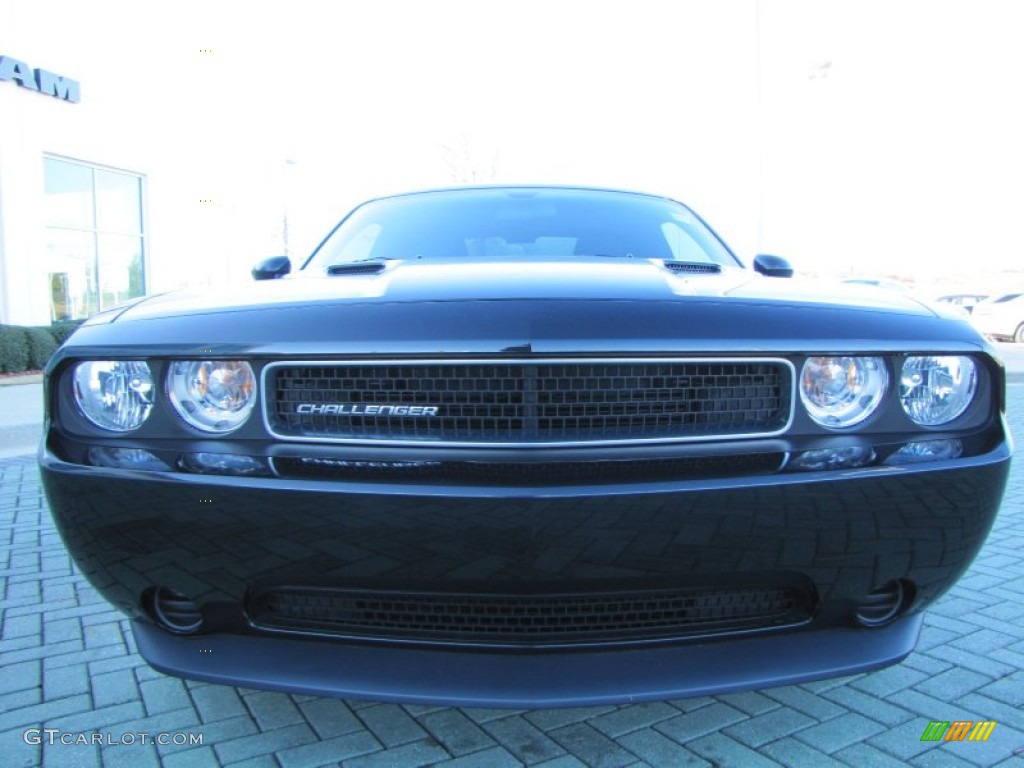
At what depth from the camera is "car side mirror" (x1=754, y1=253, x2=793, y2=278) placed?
2820mm

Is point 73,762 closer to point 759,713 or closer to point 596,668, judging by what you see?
point 596,668

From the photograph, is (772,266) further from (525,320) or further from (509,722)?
(509,722)

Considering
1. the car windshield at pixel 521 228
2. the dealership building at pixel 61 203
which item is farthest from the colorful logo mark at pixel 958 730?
the dealership building at pixel 61 203

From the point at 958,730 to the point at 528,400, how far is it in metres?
1.48

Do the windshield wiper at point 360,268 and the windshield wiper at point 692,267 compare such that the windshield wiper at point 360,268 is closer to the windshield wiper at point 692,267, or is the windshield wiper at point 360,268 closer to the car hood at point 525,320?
the car hood at point 525,320

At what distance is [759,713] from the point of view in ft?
A: 6.84

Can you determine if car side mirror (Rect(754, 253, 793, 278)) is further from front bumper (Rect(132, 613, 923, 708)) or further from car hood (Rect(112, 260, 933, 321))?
front bumper (Rect(132, 613, 923, 708))

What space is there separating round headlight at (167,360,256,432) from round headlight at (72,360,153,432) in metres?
0.07

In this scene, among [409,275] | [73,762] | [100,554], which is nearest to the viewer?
[100,554]

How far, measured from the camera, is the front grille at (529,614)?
5.20ft

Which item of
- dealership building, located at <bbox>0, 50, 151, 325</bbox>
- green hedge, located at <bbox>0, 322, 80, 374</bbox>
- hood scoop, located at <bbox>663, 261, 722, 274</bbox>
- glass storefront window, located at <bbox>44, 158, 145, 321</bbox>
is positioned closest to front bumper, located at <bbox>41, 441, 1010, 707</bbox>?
hood scoop, located at <bbox>663, 261, 722, 274</bbox>

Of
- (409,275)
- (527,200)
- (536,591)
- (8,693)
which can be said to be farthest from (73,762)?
(527,200)

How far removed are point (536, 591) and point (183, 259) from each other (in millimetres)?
17778

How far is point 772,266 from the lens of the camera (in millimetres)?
2836
